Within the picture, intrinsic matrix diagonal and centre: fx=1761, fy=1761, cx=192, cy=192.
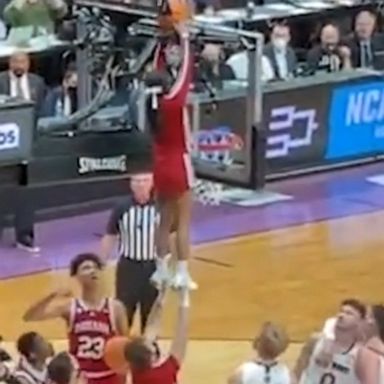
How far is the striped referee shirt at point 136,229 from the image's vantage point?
1243 cm

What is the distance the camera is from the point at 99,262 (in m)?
10.4

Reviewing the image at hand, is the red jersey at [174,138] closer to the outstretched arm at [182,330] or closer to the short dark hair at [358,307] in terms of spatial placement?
the outstretched arm at [182,330]

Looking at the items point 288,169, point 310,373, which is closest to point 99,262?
point 310,373

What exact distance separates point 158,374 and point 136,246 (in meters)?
3.01

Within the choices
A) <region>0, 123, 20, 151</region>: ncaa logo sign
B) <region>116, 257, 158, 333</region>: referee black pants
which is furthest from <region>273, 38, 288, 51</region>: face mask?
<region>116, 257, 158, 333</region>: referee black pants

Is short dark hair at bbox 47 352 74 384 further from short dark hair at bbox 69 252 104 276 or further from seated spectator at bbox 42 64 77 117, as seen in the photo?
seated spectator at bbox 42 64 77 117

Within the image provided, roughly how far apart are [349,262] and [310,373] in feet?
21.7

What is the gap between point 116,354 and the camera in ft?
32.1

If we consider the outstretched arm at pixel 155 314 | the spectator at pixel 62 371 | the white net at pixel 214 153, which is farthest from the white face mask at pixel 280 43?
the spectator at pixel 62 371

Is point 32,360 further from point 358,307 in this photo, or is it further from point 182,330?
point 182,330

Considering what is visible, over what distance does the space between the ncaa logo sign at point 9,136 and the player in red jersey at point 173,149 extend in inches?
178

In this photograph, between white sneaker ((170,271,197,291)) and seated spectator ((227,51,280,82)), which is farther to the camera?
seated spectator ((227,51,280,82))

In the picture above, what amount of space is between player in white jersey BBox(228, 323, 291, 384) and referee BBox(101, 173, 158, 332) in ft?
9.22

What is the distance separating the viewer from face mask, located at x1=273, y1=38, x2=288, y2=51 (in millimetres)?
19688
